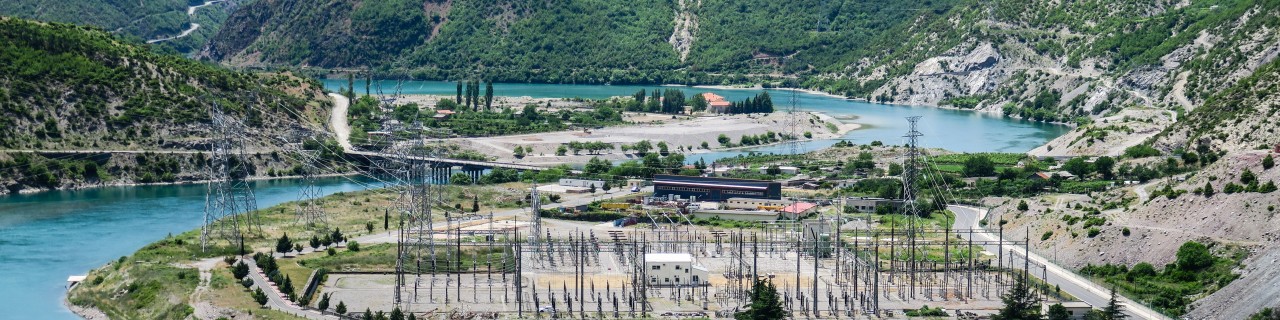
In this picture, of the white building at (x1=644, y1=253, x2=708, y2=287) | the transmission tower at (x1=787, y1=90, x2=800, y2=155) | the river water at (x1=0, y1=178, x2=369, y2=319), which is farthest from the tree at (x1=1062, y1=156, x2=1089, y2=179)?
the river water at (x1=0, y1=178, x2=369, y2=319)

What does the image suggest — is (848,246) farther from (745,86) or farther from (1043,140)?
(745,86)

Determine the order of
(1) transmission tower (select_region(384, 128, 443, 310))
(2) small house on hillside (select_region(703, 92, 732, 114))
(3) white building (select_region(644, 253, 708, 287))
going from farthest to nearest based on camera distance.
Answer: (2) small house on hillside (select_region(703, 92, 732, 114)) → (3) white building (select_region(644, 253, 708, 287)) → (1) transmission tower (select_region(384, 128, 443, 310))

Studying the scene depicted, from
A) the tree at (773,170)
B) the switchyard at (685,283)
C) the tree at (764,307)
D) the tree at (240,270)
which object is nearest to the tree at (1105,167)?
the tree at (773,170)

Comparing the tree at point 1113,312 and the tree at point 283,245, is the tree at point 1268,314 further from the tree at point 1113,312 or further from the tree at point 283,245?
the tree at point 283,245

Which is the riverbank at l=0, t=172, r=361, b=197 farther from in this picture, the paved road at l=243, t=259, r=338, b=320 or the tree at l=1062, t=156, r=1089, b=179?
the tree at l=1062, t=156, r=1089, b=179

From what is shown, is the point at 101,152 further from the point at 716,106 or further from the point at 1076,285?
the point at 716,106

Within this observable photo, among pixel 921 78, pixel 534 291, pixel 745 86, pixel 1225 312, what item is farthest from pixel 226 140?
pixel 745 86
